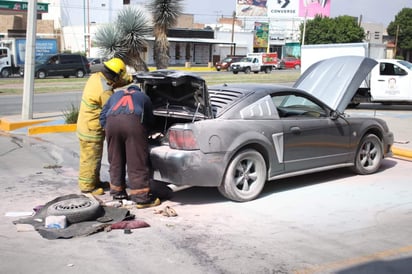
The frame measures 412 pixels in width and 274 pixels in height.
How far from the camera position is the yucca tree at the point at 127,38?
541 inches

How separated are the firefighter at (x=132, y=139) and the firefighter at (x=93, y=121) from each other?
47 centimetres

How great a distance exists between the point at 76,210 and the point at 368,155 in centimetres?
473

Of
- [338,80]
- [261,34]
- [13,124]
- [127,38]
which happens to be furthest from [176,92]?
[261,34]

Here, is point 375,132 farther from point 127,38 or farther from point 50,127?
point 127,38

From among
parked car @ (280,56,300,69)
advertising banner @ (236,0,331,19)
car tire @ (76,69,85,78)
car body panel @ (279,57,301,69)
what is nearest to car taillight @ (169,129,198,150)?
car tire @ (76,69,85,78)

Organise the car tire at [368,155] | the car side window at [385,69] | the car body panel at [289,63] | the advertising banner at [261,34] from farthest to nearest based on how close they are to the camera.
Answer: the advertising banner at [261,34] → the car body panel at [289,63] → the car side window at [385,69] → the car tire at [368,155]

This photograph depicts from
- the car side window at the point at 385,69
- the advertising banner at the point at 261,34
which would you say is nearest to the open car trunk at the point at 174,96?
the car side window at the point at 385,69

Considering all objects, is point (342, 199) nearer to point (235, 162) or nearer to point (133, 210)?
point (235, 162)

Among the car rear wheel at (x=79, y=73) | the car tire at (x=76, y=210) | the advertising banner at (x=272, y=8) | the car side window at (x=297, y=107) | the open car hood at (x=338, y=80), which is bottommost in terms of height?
Answer: the car tire at (x=76, y=210)

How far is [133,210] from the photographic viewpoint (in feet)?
19.9

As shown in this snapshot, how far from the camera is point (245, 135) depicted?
629 cm

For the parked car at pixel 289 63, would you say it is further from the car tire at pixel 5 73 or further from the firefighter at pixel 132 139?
the firefighter at pixel 132 139

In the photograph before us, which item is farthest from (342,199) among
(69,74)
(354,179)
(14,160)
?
(69,74)

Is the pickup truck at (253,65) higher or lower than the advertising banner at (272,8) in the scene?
lower
